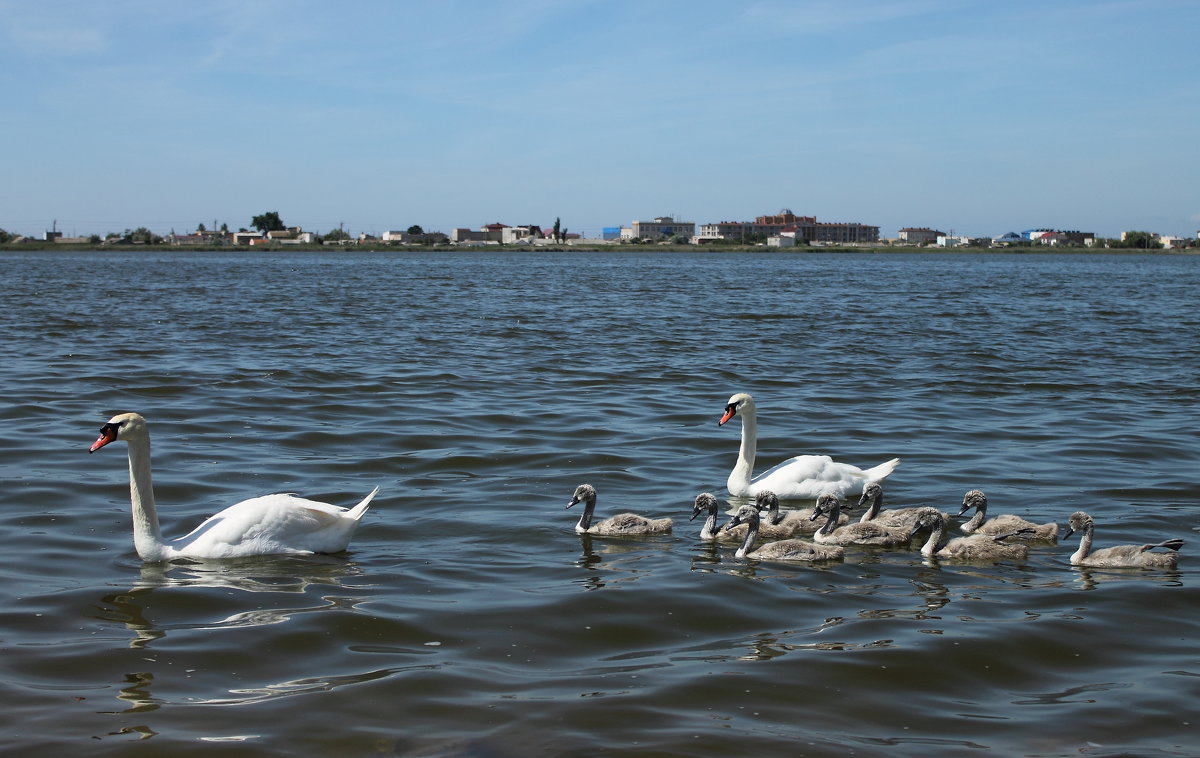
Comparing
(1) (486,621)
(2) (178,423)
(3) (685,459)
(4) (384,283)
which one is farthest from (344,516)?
(4) (384,283)

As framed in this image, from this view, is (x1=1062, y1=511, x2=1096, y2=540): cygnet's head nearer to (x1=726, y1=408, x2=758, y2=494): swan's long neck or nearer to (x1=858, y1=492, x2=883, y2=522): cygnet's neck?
(x1=858, y1=492, x2=883, y2=522): cygnet's neck

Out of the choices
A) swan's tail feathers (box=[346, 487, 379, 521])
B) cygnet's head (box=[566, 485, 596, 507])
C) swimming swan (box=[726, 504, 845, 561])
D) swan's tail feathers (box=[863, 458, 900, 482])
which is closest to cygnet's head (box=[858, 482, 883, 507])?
swan's tail feathers (box=[863, 458, 900, 482])

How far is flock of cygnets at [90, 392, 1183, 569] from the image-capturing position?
8766 millimetres

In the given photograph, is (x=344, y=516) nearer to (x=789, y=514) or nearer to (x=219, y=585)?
(x=219, y=585)

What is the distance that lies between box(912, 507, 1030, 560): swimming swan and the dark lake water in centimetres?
20

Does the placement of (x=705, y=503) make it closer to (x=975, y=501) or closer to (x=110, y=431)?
(x=975, y=501)

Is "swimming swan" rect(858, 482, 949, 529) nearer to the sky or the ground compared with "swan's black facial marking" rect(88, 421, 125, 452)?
nearer to the ground

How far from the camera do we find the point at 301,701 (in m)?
6.24

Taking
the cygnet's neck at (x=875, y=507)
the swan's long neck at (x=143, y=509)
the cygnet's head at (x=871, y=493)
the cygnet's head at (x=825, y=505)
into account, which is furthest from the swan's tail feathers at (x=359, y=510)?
the cygnet's head at (x=871, y=493)

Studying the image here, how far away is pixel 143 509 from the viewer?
28.6 ft

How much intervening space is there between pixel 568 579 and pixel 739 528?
2.00 metres

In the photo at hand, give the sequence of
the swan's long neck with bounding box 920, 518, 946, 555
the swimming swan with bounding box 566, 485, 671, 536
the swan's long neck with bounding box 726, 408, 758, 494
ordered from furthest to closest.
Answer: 1. the swan's long neck with bounding box 726, 408, 758, 494
2. the swimming swan with bounding box 566, 485, 671, 536
3. the swan's long neck with bounding box 920, 518, 946, 555

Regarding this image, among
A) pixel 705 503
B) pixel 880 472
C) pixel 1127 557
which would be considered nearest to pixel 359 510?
pixel 705 503

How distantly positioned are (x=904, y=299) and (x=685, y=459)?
120 feet
